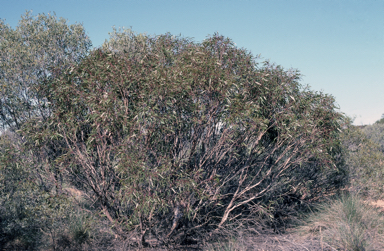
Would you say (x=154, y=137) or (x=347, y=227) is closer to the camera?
(x=154, y=137)

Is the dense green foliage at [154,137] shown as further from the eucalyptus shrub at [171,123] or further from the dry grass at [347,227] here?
the dry grass at [347,227]

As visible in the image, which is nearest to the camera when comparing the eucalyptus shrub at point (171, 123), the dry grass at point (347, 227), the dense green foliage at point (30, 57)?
the eucalyptus shrub at point (171, 123)

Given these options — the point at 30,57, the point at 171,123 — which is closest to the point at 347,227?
the point at 171,123

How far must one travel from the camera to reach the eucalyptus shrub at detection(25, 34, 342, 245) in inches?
207

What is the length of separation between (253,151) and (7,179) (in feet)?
19.4

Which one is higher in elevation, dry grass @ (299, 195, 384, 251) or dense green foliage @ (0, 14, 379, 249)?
dense green foliage @ (0, 14, 379, 249)

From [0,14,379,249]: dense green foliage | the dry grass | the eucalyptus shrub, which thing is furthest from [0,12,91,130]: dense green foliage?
the dry grass

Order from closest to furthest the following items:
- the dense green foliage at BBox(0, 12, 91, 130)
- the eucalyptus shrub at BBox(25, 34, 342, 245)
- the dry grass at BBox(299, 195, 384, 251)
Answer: the eucalyptus shrub at BBox(25, 34, 342, 245) → the dry grass at BBox(299, 195, 384, 251) → the dense green foliage at BBox(0, 12, 91, 130)

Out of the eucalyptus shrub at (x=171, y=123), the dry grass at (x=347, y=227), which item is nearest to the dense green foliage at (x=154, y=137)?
the eucalyptus shrub at (x=171, y=123)

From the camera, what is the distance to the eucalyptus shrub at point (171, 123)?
5.25 m

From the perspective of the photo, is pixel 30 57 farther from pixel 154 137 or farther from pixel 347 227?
pixel 347 227

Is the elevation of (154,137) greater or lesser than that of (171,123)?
lesser

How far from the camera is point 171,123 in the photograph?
5492 mm

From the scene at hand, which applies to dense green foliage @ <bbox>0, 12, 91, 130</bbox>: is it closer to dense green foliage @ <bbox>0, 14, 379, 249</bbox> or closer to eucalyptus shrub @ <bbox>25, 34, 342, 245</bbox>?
dense green foliage @ <bbox>0, 14, 379, 249</bbox>
